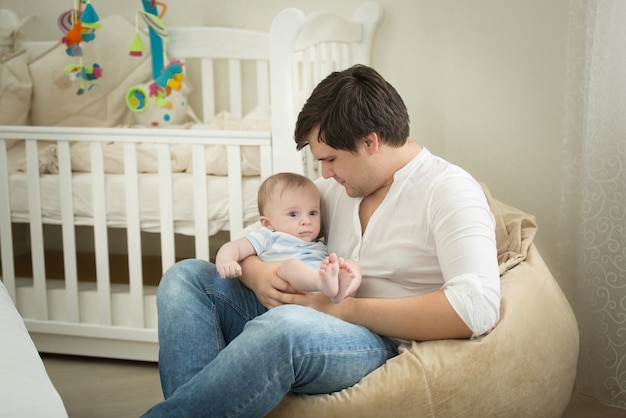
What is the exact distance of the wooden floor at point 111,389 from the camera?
7.20 feet

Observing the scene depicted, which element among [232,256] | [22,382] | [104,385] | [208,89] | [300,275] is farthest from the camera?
[208,89]

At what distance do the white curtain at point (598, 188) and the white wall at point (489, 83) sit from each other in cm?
21

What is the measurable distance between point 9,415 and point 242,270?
0.85 m

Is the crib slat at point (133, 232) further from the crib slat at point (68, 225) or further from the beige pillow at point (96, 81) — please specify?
the beige pillow at point (96, 81)

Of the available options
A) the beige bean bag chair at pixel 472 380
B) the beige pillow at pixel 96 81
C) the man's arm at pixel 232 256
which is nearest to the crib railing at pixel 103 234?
the beige pillow at pixel 96 81

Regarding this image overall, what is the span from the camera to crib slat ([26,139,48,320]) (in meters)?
2.55

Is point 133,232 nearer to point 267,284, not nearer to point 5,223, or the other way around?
point 5,223

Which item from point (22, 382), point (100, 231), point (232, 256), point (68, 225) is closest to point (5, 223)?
point (68, 225)

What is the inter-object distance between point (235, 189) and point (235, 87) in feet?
2.87

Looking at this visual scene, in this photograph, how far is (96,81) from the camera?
3111 mm

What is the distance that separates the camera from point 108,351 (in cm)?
264

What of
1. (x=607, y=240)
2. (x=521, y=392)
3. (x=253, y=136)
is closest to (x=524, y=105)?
(x=607, y=240)

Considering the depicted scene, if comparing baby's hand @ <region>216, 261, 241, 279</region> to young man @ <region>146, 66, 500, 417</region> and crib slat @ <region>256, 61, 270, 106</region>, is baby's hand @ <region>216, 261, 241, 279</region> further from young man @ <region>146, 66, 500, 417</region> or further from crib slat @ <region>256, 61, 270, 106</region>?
crib slat @ <region>256, 61, 270, 106</region>

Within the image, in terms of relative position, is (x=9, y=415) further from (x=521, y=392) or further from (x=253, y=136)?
(x=253, y=136)
